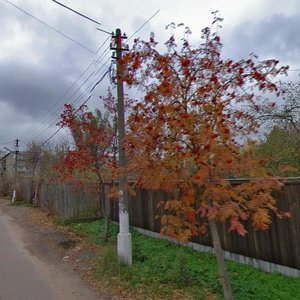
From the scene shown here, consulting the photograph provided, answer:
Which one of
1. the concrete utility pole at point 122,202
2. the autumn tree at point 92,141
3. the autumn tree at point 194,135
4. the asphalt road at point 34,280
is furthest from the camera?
the autumn tree at point 92,141

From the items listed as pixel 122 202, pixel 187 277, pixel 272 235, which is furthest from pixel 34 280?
pixel 272 235

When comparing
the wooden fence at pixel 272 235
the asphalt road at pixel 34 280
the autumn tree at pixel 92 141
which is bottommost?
the asphalt road at pixel 34 280

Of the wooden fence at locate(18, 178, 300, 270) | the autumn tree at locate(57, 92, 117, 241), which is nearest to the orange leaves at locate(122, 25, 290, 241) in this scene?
the wooden fence at locate(18, 178, 300, 270)

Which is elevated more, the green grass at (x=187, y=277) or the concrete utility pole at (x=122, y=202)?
the concrete utility pole at (x=122, y=202)

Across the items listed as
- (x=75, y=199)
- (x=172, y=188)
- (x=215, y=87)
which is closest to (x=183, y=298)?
(x=172, y=188)

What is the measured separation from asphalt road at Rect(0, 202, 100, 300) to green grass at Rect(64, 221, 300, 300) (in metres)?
0.73

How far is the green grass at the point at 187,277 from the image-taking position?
6332 millimetres

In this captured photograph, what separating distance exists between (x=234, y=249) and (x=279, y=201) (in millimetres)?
1762

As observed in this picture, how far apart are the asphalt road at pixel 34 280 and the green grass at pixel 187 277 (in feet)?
2.39

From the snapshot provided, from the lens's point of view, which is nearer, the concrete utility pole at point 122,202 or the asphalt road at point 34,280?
the asphalt road at point 34,280

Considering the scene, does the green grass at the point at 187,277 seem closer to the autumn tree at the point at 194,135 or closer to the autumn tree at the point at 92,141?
the autumn tree at the point at 194,135

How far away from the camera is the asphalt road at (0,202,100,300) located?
7098 mm

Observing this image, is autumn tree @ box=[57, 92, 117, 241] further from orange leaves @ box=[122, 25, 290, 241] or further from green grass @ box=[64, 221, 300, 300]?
orange leaves @ box=[122, 25, 290, 241]

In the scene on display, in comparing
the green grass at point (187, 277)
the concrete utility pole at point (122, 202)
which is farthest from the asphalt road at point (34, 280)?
the concrete utility pole at point (122, 202)
